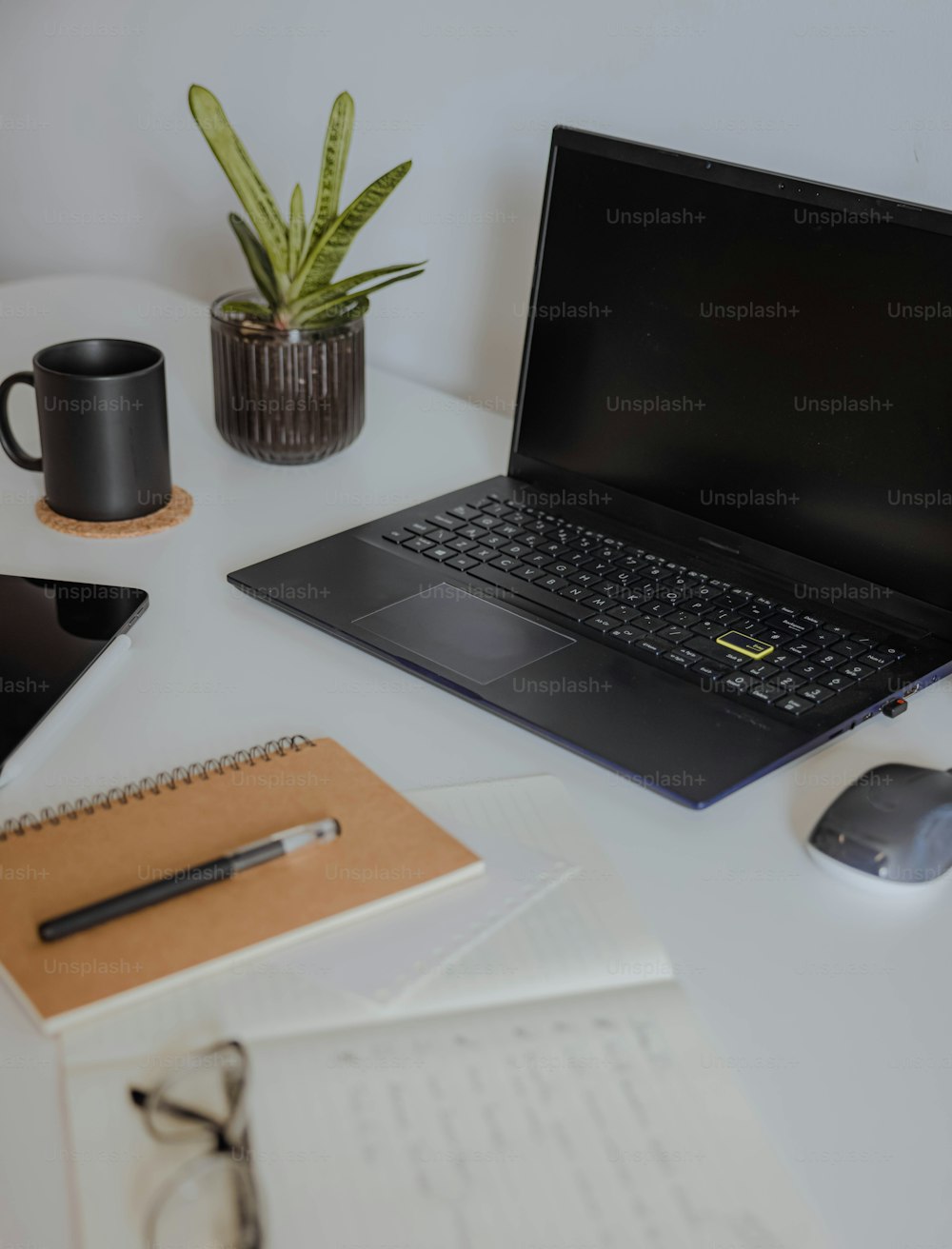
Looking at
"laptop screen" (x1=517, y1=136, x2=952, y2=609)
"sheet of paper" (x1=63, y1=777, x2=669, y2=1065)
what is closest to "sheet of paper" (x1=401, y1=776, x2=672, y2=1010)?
"sheet of paper" (x1=63, y1=777, x2=669, y2=1065)

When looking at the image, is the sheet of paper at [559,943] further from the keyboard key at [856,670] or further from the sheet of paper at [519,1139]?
the keyboard key at [856,670]

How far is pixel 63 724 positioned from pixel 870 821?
17.8 inches

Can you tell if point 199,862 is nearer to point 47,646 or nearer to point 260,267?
point 47,646

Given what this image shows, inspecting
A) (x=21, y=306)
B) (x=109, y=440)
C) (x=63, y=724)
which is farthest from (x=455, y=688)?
(x=21, y=306)

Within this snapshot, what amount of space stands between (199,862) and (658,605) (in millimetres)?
383

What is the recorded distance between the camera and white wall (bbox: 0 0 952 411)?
3.07 ft

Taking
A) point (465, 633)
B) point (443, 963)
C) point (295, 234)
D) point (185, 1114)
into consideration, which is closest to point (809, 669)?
point (465, 633)

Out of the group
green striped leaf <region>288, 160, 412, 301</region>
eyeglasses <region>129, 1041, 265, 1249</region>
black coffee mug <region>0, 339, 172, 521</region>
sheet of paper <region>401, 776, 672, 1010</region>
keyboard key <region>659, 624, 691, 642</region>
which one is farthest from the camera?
green striped leaf <region>288, 160, 412, 301</region>

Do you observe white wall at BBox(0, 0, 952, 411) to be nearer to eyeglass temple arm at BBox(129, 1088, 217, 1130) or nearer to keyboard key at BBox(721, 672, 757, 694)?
keyboard key at BBox(721, 672, 757, 694)

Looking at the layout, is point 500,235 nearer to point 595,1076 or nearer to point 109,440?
point 109,440

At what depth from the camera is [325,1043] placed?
514mm

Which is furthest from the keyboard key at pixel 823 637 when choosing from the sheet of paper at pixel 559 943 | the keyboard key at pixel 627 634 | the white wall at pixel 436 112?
the white wall at pixel 436 112

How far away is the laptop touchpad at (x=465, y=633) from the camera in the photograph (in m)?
0.79

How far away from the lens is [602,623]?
0.83m
